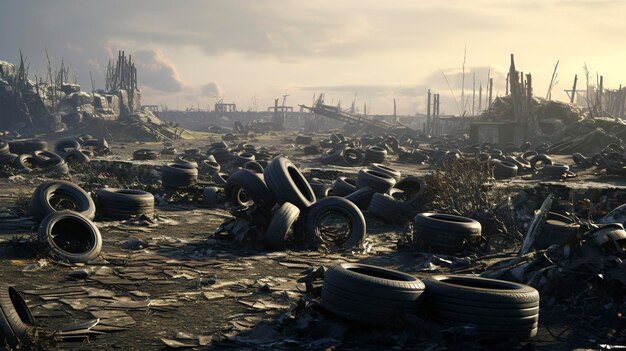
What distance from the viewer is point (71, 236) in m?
9.20

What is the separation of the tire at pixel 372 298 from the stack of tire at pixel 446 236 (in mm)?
3749

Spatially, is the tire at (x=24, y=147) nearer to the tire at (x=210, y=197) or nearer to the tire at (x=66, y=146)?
the tire at (x=66, y=146)

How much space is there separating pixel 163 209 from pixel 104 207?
2259 mm

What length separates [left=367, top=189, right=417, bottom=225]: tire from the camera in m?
13.0

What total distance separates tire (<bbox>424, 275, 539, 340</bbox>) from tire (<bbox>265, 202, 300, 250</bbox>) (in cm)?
424

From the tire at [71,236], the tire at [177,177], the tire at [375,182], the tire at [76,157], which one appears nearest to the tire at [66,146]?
the tire at [76,157]

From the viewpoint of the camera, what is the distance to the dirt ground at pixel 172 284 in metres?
5.84

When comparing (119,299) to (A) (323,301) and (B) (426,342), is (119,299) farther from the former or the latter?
(B) (426,342)

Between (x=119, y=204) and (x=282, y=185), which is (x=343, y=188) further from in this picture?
(x=119, y=204)

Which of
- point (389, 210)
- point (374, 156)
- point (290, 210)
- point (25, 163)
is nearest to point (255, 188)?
point (290, 210)

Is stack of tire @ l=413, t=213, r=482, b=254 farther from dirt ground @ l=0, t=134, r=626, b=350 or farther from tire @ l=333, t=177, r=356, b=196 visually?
tire @ l=333, t=177, r=356, b=196

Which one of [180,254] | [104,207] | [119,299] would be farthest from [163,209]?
[119,299]

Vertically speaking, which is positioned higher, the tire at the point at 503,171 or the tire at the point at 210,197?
the tire at the point at 503,171

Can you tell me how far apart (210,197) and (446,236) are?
23.8 ft
